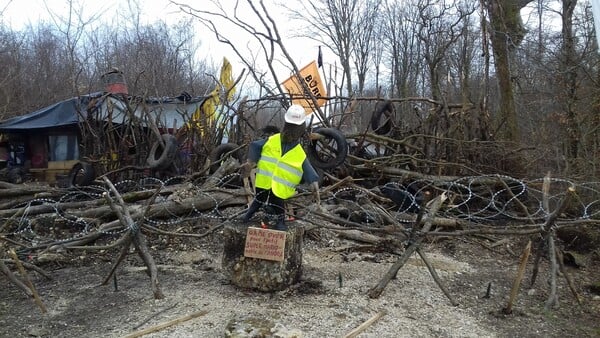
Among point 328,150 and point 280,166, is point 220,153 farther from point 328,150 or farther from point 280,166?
point 280,166

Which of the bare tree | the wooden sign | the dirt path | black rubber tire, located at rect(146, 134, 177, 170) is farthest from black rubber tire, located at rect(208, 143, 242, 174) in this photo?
the bare tree

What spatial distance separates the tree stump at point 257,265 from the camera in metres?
4.49

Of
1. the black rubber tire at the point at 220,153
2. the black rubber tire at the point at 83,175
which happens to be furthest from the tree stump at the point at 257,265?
the black rubber tire at the point at 83,175

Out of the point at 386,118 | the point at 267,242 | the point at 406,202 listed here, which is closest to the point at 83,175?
the point at 386,118

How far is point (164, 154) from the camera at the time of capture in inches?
333

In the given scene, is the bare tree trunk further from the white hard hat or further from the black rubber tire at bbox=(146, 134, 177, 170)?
the white hard hat

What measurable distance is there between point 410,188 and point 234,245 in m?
4.29

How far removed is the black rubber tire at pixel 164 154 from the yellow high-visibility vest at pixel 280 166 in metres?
4.18

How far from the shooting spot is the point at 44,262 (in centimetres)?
567

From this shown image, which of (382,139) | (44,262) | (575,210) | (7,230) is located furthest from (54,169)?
(575,210)

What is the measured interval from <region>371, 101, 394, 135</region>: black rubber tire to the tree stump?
453cm

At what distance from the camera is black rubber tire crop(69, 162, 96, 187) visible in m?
9.17

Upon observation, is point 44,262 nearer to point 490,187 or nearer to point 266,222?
point 266,222

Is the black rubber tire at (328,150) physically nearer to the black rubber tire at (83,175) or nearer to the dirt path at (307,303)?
the dirt path at (307,303)
